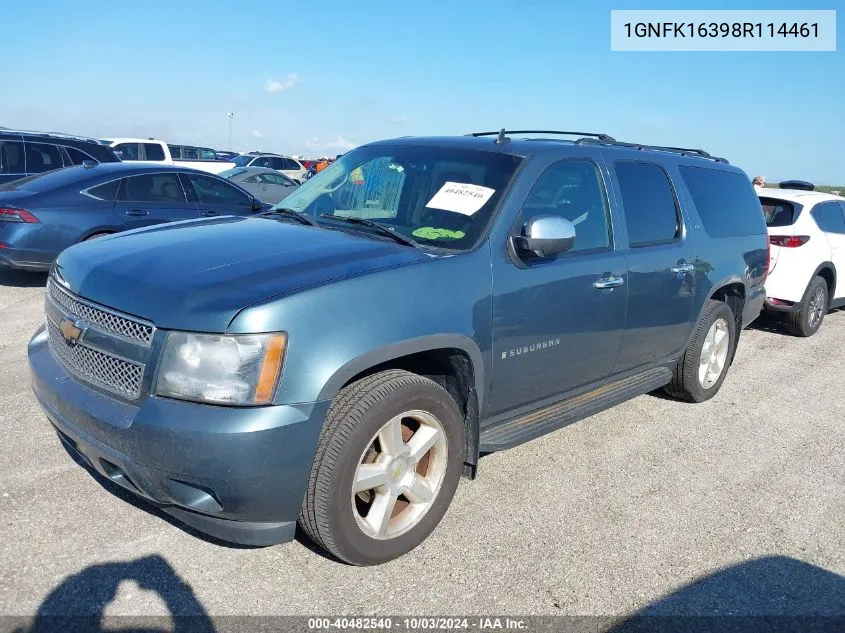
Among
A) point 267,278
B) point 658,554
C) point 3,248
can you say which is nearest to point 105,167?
point 3,248

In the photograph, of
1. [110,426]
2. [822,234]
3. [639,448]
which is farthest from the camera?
[822,234]

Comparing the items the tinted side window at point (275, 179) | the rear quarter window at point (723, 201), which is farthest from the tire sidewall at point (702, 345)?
the tinted side window at point (275, 179)

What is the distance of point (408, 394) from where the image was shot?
9.64ft

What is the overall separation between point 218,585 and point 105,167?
683cm

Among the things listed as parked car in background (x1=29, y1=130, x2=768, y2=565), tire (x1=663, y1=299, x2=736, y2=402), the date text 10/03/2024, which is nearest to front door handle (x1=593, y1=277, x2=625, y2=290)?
parked car in background (x1=29, y1=130, x2=768, y2=565)

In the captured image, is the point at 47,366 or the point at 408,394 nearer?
the point at 408,394

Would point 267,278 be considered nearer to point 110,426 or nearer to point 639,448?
point 110,426

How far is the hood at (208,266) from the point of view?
Answer: 8.73 ft

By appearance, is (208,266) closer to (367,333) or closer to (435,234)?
(367,333)

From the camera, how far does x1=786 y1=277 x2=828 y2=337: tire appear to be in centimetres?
805

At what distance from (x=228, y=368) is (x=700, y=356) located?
390 centimetres

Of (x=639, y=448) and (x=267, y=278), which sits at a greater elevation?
(x=267, y=278)

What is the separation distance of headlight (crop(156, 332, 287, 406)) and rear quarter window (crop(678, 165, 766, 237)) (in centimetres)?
365

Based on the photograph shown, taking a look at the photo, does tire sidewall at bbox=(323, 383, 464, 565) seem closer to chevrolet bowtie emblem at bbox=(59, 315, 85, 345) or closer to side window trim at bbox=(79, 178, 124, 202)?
chevrolet bowtie emblem at bbox=(59, 315, 85, 345)
